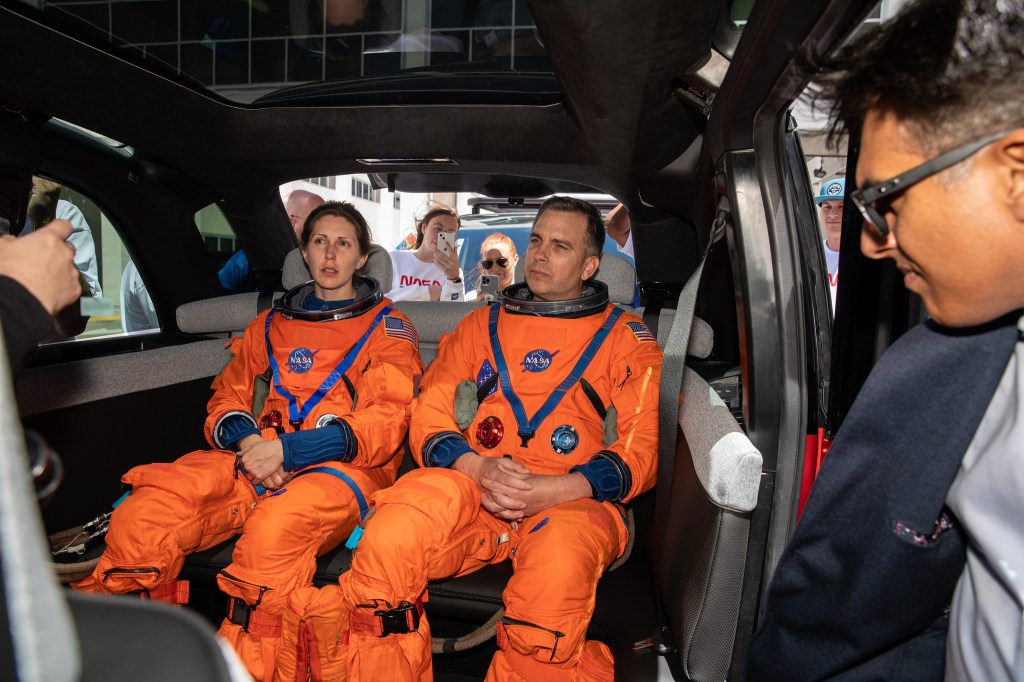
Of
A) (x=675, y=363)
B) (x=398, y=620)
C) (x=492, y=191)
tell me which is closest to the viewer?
(x=675, y=363)

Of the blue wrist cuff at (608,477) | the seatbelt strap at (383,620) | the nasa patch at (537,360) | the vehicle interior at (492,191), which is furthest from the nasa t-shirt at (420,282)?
the seatbelt strap at (383,620)

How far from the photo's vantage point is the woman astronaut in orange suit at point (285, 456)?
1873 millimetres

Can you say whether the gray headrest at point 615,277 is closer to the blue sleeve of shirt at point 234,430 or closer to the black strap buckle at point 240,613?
the blue sleeve of shirt at point 234,430

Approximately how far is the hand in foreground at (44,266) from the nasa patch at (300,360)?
163cm

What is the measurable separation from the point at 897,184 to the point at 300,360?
214cm

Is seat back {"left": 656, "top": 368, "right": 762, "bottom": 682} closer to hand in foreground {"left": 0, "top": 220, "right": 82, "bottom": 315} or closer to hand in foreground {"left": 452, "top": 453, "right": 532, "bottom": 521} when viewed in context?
hand in foreground {"left": 452, "top": 453, "right": 532, "bottom": 521}

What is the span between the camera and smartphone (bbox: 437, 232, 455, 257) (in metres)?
4.62

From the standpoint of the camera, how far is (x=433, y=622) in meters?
2.10

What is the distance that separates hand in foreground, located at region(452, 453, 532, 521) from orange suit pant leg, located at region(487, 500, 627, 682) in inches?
5.4

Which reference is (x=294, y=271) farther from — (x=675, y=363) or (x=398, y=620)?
(x=675, y=363)

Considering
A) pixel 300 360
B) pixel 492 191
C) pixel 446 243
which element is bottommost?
pixel 300 360

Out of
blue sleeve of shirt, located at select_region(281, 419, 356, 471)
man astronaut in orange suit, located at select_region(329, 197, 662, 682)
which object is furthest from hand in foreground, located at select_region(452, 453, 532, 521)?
blue sleeve of shirt, located at select_region(281, 419, 356, 471)

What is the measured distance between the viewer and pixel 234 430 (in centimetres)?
235

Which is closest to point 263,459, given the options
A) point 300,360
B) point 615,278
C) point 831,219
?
point 300,360
